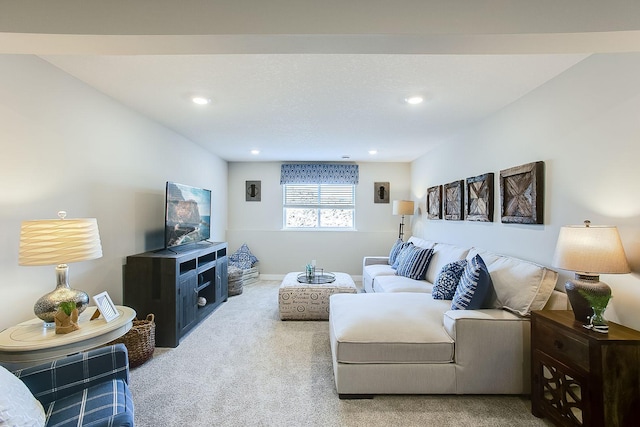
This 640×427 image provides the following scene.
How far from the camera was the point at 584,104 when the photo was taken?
6.27 ft

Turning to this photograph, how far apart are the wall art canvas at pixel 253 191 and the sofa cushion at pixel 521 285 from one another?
436 cm

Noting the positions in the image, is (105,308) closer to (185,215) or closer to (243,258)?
(185,215)

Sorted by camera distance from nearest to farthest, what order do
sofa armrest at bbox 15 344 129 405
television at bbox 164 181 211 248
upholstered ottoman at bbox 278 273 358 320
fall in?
sofa armrest at bbox 15 344 129 405 → television at bbox 164 181 211 248 → upholstered ottoman at bbox 278 273 358 320

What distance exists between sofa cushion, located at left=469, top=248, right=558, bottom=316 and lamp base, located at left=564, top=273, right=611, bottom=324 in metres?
0.31

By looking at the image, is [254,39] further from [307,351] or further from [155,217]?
[155,217]

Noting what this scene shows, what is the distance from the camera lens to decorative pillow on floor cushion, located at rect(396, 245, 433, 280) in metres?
3.66

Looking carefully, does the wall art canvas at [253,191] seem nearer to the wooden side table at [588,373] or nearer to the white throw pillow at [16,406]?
the white throw pillow at [16,406]

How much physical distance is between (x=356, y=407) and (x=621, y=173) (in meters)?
2.18

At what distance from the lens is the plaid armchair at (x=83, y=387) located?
1.28 metres

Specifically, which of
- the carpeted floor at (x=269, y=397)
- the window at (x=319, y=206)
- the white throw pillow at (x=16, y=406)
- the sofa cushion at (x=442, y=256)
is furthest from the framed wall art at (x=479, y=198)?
the white throw pillow at (x=16, y=406)

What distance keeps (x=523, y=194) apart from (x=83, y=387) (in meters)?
3.26

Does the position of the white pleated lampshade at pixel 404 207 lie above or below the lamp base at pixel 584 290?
above

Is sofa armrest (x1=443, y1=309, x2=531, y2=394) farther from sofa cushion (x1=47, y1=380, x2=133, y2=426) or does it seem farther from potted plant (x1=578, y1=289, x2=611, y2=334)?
sofa cushion (x1=47, y1=380, x2=133, y2=426)

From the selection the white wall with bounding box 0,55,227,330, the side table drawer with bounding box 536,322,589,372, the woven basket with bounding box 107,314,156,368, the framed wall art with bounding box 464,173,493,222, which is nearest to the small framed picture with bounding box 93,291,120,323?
the white wall with bounding box 0,55,227,330
